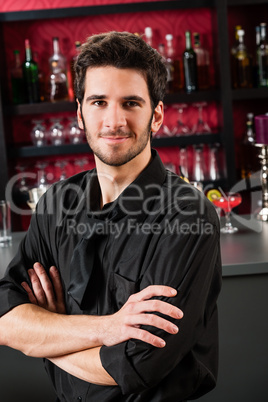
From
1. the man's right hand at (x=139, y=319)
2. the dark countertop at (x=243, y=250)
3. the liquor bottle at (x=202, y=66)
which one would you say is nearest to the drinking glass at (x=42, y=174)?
the liquor bottle at (x=202, y=66)

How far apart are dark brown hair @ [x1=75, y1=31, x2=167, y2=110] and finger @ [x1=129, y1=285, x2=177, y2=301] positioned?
47cm

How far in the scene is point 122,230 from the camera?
53.6 inches

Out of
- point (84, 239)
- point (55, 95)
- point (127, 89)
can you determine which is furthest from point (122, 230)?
point (55, 95)

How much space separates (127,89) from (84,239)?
36cm

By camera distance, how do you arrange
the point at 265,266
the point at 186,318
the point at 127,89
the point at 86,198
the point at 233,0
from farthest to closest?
the point at 233,0, the point at 265,266, the point at 86,198, the point at 127,89, the point at 186,318

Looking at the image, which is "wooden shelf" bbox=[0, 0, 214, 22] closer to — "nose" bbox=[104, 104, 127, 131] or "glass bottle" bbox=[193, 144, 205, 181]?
"glass bottle" bbox=[193, 144, 205, 181]

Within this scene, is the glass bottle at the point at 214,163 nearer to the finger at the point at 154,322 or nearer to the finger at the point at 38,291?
the finger at the point at 38,291

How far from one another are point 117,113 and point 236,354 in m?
0.90

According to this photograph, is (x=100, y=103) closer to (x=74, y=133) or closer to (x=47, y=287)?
(x=47, y=287)

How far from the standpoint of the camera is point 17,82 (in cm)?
356

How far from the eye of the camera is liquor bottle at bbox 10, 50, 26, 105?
354cm

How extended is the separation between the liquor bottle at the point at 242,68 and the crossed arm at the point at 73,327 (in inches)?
94.4

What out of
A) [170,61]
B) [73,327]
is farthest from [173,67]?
[73,327]

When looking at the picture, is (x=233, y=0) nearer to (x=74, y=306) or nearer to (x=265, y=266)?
(x=265, y=266)
